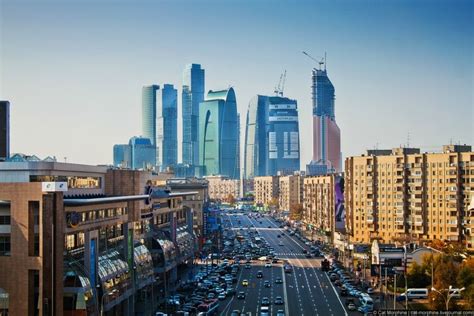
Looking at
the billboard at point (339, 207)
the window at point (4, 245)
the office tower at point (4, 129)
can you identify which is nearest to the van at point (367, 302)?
the window at point (4, 245)

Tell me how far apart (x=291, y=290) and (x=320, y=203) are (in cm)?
6747

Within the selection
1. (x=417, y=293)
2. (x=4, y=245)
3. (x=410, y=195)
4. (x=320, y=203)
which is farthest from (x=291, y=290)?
(x=320, y=203)

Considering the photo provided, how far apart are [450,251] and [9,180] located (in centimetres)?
5206

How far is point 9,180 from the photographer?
44844 mm

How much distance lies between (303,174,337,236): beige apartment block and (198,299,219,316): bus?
60.1 m

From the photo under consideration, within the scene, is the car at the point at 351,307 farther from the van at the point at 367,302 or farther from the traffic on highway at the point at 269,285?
the van at the point at 367,302

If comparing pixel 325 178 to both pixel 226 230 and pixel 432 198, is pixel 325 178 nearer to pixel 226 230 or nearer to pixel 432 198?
pixel 226 230

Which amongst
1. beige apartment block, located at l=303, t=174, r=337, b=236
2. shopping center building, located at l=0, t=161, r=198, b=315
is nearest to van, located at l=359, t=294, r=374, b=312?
shopping center building, located at l=0, t=161, r=198, b=315

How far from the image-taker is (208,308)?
5672cm

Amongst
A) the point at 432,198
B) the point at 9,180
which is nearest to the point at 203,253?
the point at 432,198

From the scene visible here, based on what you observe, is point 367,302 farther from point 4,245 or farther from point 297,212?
point 297,212

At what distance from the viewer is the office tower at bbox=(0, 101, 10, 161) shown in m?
72.1

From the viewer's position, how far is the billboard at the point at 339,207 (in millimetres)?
112875

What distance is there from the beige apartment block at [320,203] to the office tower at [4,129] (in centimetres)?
6081
